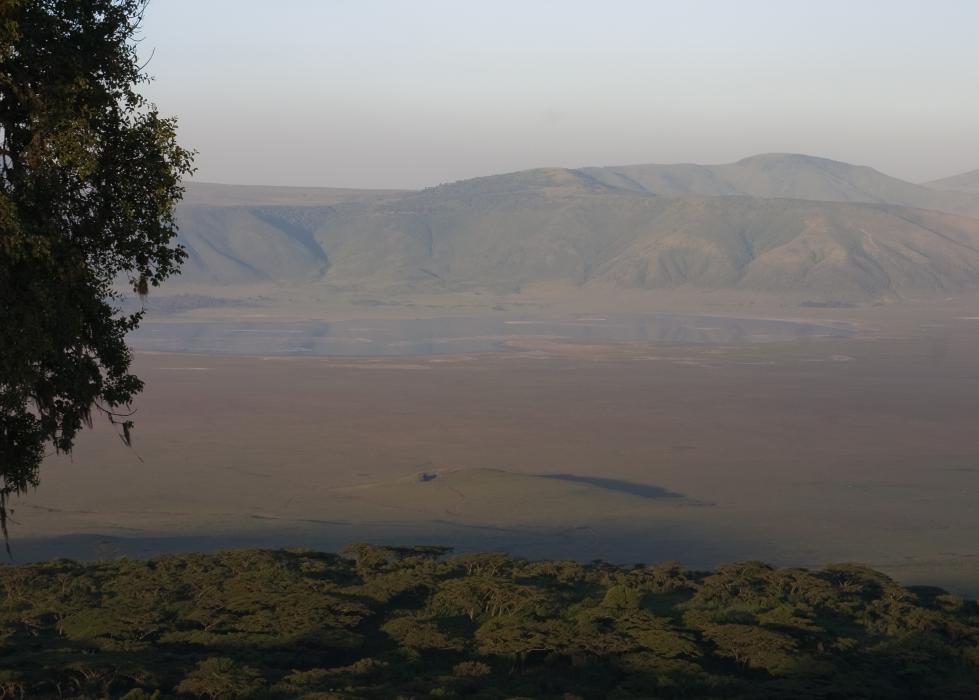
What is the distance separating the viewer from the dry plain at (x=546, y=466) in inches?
1570

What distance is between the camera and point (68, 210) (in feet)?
38.1

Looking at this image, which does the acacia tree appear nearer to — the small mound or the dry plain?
the dry plain

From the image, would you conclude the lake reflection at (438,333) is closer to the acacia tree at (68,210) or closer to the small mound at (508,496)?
the small mound at (508,496)

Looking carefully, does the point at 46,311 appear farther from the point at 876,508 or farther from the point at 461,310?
the point at 461,310

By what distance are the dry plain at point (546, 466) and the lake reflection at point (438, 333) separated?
1760 cm

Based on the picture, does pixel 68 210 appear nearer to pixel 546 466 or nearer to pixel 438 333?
pixel 546 466

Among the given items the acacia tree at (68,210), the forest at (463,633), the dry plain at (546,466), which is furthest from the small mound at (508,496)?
the acacia tree at (68,210)

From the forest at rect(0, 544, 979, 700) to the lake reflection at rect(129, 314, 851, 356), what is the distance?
74.4 meters

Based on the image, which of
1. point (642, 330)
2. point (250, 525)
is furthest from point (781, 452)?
point (642, 330)

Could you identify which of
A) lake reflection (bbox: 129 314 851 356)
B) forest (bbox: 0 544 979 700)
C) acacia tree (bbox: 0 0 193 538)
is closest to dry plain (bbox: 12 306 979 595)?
forest (bbox: 0 544 979 700)

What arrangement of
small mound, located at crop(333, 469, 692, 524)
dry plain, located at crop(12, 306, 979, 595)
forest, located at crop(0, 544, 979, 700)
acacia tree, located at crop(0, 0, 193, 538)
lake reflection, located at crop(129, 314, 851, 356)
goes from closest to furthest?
1. acacia tree, located at crop(0, 0, 193, 538)
2. forest, located at crop(0, 544, 979, 700)
3. dry plain, located at crop(12, 306, 979, 595)
4. small mound, located at crop(333, 469, 692, 524)
5. lake reflection, located at crop(129, 314, 851, 356)

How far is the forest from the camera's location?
20.6 metres

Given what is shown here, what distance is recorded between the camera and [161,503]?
4478 centimetres

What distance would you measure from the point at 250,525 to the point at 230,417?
84.0ft
